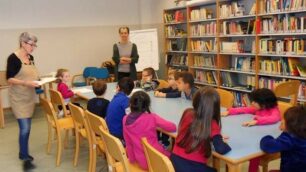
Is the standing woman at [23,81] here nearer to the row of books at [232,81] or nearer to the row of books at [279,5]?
the row of books at [279,5]

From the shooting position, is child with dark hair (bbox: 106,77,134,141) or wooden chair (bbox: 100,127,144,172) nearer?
wooden chair (bbox: 100,127,144,172)

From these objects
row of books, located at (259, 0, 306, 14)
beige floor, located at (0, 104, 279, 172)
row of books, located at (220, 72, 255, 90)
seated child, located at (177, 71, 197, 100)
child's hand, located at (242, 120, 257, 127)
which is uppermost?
row of books, located at (259, 0, 306, 14)

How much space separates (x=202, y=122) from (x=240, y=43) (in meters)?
3.67

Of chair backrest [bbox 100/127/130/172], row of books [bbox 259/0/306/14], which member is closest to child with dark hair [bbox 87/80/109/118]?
chair backrest [bbox 100/127/130/172]

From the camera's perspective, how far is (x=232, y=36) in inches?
214

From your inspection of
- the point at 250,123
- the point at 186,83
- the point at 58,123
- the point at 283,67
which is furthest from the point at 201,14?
the point at 250,123

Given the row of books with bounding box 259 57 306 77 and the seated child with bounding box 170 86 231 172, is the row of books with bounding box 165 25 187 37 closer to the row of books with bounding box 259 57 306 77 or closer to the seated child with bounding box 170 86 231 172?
→ the row of books with bounding box 259 57 306 77

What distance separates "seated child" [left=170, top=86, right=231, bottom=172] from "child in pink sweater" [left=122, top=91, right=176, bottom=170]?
333 mm

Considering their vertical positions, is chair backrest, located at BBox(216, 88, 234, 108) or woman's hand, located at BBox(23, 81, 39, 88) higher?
woman's hand, located at BBox(23, 81, 39, 88)

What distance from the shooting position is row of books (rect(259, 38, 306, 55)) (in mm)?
4332

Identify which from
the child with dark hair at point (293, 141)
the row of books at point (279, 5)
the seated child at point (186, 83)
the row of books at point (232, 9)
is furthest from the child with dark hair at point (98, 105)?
the row of books at point (232, 9)

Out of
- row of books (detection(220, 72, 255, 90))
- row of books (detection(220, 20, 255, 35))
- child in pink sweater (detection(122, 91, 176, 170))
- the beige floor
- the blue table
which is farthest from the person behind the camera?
row of books (detection(220, 72, 255, 90))

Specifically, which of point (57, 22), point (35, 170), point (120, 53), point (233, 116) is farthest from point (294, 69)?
point (57, 22)

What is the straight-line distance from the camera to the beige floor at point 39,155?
11.6ft
